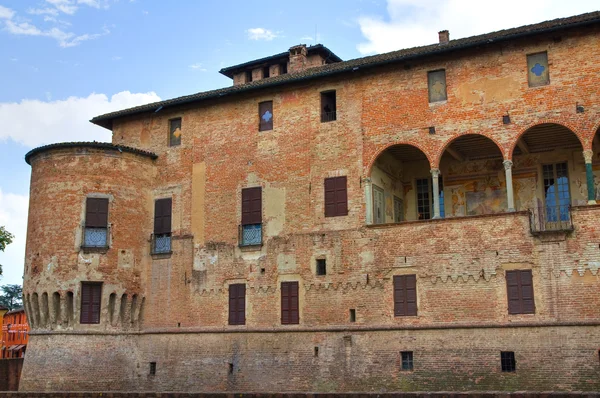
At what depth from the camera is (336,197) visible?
2517 centimetres

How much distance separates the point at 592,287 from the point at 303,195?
10.2 meters

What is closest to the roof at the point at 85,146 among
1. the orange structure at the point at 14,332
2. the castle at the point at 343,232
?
the castle at the point at 343,232

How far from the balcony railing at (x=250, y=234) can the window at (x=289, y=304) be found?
6.69ft

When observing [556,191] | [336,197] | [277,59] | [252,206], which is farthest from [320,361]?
[277,59]

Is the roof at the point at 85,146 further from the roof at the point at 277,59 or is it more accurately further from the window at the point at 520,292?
the window at the point at 520,292

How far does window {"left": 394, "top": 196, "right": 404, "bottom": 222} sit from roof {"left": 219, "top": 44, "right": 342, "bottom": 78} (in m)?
11.4

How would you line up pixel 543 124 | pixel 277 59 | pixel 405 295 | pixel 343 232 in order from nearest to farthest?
pixel 543 124 < pixel 405 295 < pixel 343 232 < pixel 277 59

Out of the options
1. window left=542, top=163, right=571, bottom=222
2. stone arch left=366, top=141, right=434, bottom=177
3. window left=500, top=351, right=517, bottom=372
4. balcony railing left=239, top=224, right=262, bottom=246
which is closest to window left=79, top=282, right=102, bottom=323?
balcony railing left=239, top=224, right=262, bottom=246

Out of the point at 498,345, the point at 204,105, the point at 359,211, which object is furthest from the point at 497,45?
the point at 204,105

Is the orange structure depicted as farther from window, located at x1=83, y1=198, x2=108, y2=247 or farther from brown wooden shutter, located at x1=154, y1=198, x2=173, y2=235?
window, located at x1=83, y1=198, x2=108, y2=247

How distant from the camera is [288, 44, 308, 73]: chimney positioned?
32.3 metres

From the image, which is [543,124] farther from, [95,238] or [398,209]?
[95,238]

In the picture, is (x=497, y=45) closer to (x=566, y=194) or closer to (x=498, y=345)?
(x=566, y=194)

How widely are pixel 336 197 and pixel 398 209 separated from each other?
110 inches
